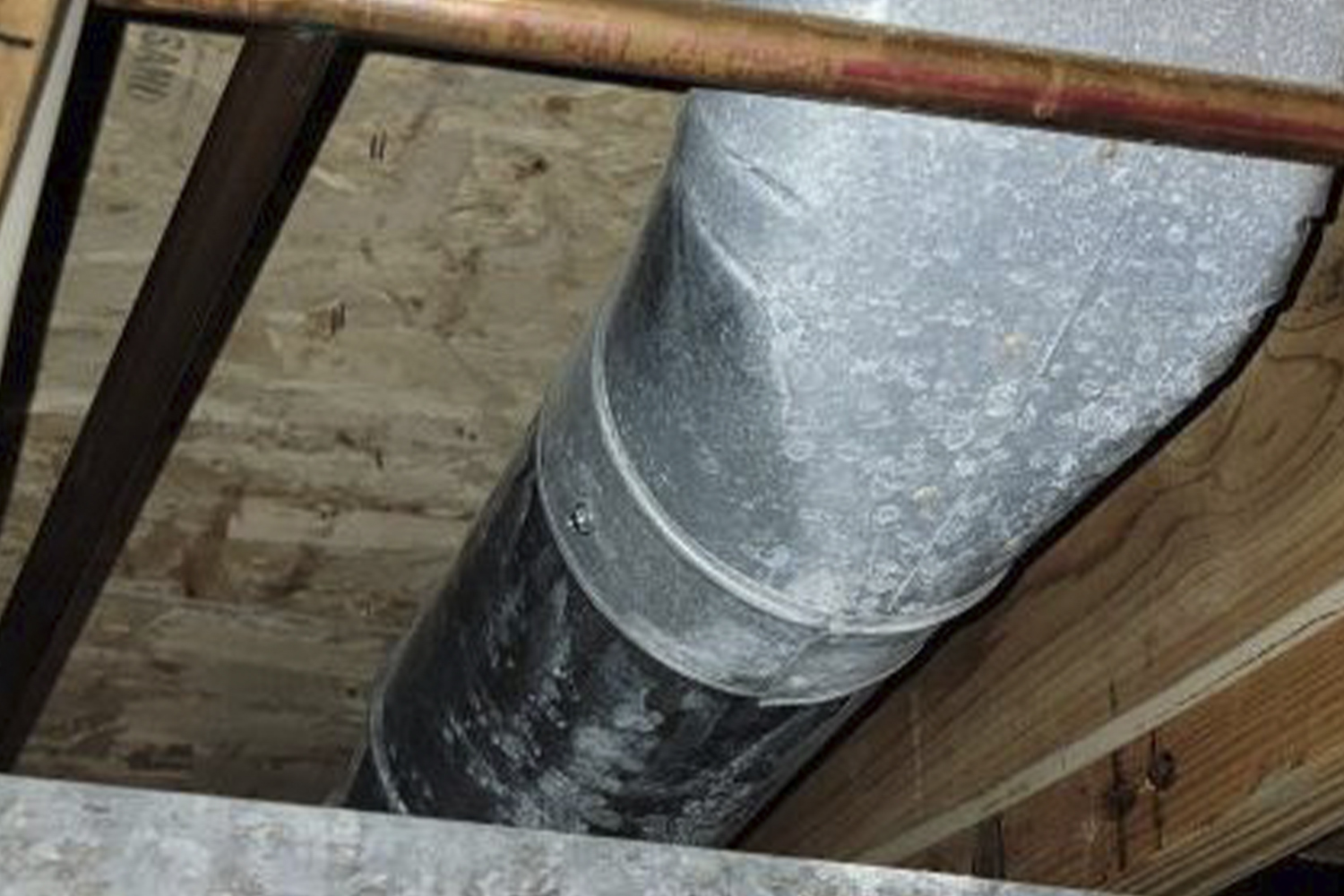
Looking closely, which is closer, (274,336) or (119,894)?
(119,894)

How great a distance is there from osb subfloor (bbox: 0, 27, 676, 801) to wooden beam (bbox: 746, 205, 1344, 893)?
0.45 m

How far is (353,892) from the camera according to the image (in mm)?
949

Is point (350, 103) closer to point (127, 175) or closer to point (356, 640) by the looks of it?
point (127, 175)

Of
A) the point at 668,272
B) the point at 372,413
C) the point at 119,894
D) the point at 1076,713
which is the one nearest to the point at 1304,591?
the point at 1076,713

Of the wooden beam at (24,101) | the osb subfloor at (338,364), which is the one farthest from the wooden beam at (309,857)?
the osb subfloor at (338,364)

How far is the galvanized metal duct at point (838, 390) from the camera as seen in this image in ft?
2.82

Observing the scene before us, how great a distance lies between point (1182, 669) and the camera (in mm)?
1328

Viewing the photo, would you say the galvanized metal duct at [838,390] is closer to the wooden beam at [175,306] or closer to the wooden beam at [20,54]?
the wooden beam at [175,306]

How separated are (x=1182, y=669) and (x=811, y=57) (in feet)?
2.32

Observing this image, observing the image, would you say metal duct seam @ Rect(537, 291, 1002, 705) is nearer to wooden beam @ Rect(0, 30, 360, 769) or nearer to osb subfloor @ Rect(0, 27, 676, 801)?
wooden beam @ Rect(0, 30, 360, 769)

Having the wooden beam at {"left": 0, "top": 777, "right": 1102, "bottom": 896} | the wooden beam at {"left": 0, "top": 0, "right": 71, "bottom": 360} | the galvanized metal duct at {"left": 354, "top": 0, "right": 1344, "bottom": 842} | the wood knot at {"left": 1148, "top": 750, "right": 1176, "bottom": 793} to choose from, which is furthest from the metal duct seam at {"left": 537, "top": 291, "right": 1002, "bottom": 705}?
the wooden beam at {"left": 0, "top": 0, "right": 71, "bottom": 360}

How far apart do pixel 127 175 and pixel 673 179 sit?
0.64 meters

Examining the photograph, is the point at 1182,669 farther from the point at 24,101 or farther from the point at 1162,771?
the point at 24,101

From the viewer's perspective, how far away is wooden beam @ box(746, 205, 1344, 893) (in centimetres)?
120
